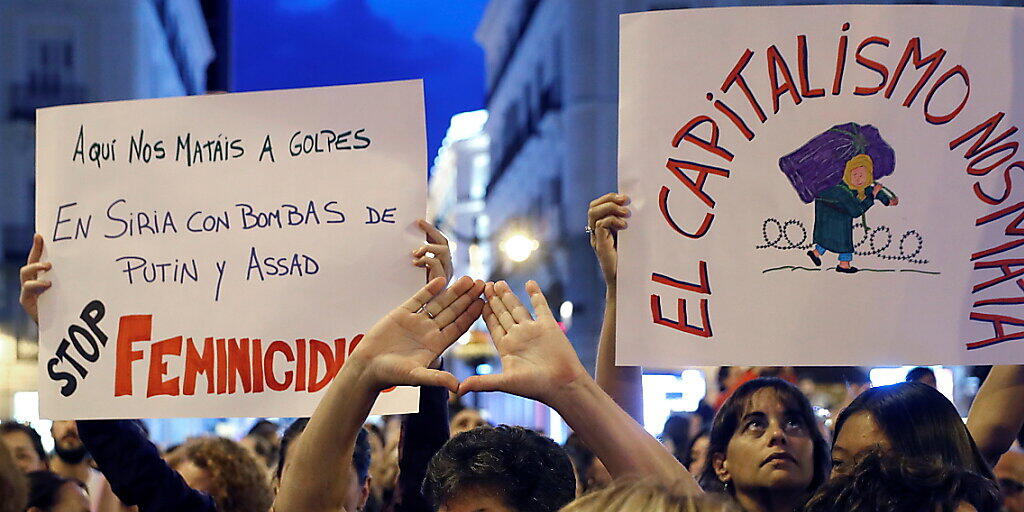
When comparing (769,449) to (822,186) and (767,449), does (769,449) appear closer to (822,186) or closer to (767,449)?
(767,449)

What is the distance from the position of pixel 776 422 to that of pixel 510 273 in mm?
35588

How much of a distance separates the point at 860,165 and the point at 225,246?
1797 millimetres

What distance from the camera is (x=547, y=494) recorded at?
10.2 ft

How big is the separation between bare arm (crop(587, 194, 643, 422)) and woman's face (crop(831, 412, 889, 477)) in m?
0.54

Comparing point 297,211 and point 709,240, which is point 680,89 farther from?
point 297,211

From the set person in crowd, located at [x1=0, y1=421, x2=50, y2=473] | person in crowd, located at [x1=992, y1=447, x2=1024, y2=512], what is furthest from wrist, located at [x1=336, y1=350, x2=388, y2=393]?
person in crowd, located at [x1=992, y1=447, x2=1024, y2=512]

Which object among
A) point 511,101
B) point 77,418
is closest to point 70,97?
point 511,101

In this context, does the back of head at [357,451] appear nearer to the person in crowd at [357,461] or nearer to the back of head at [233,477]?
the person in crowd at [357,461]

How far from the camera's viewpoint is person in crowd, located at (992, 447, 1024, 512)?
17.4 ft

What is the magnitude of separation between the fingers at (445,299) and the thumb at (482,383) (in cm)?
25

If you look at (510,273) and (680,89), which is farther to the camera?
(510,273)

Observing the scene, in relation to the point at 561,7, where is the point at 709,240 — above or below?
below

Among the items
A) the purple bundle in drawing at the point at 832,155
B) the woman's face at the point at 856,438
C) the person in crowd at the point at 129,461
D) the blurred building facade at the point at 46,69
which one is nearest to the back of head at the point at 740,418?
the woman's face at the point at 856,438

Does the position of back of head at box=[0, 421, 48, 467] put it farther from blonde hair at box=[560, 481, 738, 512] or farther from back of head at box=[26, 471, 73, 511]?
blonde hair at box=[560, 481, 738, 512]
